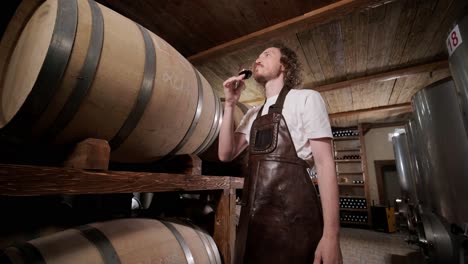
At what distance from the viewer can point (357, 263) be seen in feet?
12.9

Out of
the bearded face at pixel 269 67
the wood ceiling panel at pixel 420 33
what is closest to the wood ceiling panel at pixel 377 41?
the wood ceiling panel at pixel 420 33

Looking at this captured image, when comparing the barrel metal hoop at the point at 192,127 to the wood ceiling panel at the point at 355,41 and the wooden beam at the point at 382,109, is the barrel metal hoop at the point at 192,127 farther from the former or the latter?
the wooden beam at the point at 382,109

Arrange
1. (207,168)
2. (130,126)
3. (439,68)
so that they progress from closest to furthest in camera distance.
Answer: (130,126), (207,168), (439,68)

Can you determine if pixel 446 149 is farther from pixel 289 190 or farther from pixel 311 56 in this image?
pixel 311 56

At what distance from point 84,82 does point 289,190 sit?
1073 mm

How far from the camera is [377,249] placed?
4.78m

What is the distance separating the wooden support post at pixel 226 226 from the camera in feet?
5.19

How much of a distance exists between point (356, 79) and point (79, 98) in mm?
4807

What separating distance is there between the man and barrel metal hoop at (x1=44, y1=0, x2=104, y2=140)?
881 millimetres

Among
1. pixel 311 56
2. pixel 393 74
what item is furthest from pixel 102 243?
pixel 393 74

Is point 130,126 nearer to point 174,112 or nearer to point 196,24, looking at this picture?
point 174,112

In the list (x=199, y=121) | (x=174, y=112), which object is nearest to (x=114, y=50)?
(x=174, y=112)

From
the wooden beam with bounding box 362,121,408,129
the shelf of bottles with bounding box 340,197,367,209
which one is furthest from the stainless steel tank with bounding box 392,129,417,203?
the wooden beam with bounding box 362,121,408,129

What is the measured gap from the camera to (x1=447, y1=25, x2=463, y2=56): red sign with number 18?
118cm
